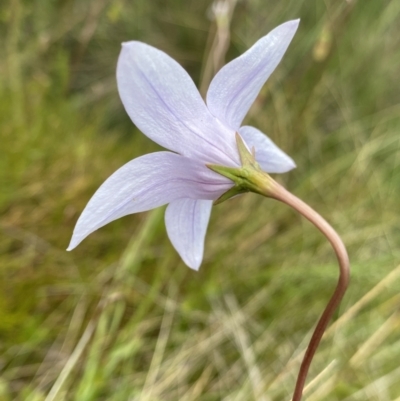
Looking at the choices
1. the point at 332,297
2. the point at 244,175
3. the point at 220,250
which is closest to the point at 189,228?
the point at 244,175

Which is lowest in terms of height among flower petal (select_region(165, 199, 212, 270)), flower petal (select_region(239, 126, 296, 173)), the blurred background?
the blurred background

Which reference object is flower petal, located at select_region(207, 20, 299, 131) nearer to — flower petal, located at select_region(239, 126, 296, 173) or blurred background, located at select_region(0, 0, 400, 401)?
flower petal, located at select_region(239, 126, 296, 173)

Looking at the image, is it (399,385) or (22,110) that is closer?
(399,385)

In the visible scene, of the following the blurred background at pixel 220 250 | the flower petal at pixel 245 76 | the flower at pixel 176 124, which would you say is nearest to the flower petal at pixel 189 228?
the flower at pixel 176 124

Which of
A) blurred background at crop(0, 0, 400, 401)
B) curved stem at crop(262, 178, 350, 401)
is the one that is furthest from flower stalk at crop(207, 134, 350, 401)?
blurred background at crop(0, 0, 400, 401)

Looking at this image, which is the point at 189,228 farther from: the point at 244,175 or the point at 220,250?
the point at 220,250

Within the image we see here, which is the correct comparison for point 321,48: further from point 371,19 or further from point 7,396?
point 7,396

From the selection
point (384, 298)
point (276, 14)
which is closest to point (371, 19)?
point (276, 14)
